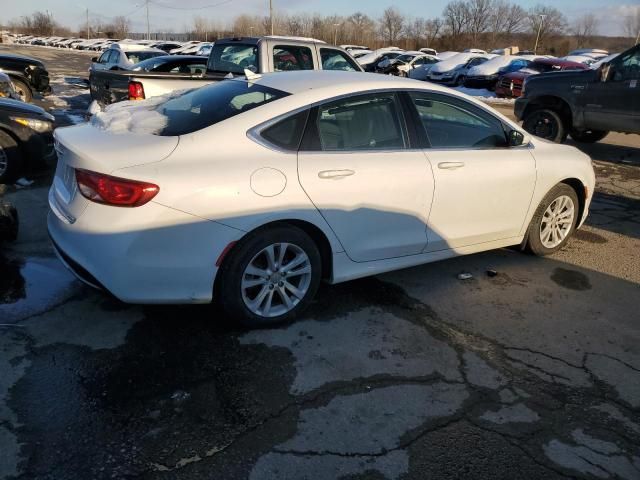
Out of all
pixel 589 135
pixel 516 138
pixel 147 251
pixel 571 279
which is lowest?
pixel 571 279

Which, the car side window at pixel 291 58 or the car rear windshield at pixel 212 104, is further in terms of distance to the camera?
the car side window at pixel 291 58

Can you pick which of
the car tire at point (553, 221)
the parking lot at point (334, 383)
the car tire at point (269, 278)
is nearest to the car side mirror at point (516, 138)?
the car tire at point (553, 221)

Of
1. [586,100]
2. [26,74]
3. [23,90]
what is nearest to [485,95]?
[586,100]

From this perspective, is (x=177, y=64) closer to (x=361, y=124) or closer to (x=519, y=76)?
(x=361, y=124)

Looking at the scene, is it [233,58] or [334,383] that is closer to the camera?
[334,383]

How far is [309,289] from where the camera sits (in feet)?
11.8

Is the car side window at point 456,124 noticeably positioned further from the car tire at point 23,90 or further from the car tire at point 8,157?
the car tire at point 23,90

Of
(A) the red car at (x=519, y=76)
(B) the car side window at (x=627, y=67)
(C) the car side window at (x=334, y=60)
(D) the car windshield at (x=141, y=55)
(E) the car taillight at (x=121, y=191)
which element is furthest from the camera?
(A) the red car at (x=519, y=76)

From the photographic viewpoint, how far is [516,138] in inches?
178

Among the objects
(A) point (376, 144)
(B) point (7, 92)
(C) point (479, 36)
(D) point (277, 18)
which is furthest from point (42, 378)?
(D) point (277, 18)

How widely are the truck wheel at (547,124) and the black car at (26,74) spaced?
38.1ft

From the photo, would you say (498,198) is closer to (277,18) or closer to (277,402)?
(277,402)

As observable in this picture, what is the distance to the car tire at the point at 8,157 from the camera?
20.8 feet

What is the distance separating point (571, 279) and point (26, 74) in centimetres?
1429
